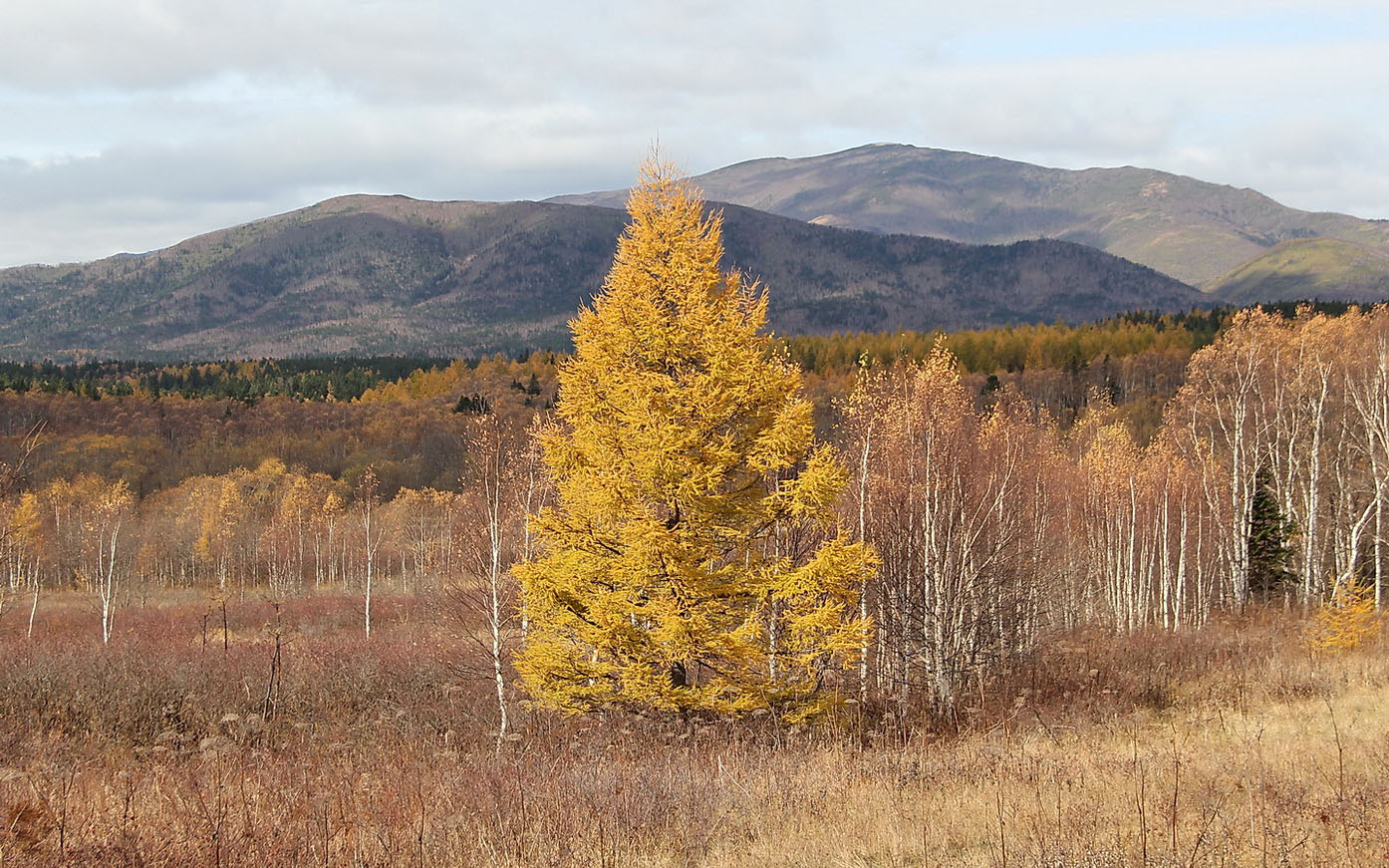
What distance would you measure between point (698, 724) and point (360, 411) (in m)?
122

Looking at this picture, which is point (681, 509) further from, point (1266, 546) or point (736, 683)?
point (1266, 546)

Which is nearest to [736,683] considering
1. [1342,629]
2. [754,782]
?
[754,782]

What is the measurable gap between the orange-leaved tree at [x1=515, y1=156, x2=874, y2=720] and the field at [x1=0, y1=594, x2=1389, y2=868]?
925 millimetres

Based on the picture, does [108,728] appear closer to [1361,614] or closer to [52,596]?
[1361,614]

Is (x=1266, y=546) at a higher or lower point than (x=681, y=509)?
lower

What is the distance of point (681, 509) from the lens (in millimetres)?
13820

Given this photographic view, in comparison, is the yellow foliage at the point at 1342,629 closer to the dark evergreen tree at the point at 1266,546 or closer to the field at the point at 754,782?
the field at the point at 754,782

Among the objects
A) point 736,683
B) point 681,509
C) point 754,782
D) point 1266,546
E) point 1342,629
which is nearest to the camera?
point 754,782

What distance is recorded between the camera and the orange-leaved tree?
13078 millimetres

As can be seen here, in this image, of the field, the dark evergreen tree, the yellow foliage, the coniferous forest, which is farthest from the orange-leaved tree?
the dark evergreen tree

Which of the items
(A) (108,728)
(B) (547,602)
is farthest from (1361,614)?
(A) (108,728)

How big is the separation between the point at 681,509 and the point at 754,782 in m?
5.64

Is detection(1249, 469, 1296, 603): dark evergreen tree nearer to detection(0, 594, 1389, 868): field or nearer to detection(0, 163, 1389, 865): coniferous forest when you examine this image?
detection(0, 163, 1389, 865): coniferous forest

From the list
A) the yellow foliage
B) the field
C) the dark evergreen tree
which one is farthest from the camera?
the dark evergreen tree
